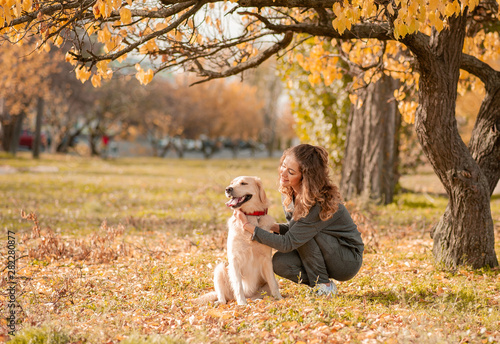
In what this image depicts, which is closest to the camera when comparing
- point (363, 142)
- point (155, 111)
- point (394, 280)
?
point (394, 280)

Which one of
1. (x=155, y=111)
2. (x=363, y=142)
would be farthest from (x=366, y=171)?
(x=155, y=111)

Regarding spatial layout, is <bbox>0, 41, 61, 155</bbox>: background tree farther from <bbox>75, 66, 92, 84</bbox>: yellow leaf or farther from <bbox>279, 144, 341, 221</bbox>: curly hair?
<bbox>279, 144, 341, 221</bbox>: curly hair

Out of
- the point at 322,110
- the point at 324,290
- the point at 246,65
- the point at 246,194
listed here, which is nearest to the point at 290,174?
the point at 246,194

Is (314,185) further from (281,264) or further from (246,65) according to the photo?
(246,65)

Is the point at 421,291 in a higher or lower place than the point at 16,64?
lower

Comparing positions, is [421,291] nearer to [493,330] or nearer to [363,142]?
[493,330]

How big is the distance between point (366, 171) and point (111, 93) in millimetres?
21749

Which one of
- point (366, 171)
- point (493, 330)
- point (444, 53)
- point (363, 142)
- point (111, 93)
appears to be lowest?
point (493, 330)

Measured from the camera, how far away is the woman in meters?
4.12

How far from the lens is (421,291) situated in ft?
15.3

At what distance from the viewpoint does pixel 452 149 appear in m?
4.91

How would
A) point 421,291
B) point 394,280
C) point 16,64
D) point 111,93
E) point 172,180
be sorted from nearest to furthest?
point 421,291
point 394,280
point 172,180
point 16,64
point 111,93

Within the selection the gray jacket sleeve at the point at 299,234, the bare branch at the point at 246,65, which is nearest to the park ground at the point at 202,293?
the gray jacket sleeve at the point at 299,234

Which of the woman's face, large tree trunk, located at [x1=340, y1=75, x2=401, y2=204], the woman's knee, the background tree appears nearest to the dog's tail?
the woman's knee
